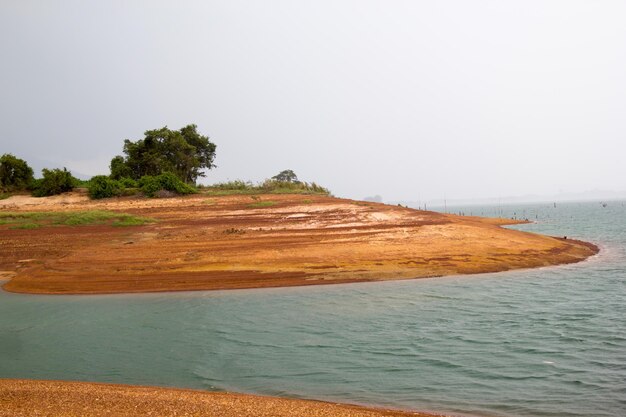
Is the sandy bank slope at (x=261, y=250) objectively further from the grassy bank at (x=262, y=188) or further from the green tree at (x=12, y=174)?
the green tree at (x=12, y=174)

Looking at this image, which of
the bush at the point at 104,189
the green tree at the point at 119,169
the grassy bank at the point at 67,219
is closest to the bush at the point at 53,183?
the bush at the point at 104,189

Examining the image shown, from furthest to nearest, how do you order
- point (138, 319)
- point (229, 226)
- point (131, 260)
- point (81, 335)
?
point (229, 226) → point (131, 260) → point (138, 319) → point (81, 335)

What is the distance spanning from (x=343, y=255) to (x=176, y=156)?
43.2 metres

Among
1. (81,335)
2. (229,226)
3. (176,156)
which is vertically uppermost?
(176,156)

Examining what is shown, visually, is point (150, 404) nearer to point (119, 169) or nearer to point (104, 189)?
point (104, 189)

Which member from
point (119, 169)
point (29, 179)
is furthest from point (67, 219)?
point (119, 169)

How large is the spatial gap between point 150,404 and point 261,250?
18.3 metres

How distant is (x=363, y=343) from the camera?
13570 mm

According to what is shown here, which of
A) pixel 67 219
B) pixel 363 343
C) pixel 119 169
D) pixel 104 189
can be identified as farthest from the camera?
pixel 119 169

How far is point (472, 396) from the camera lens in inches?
381

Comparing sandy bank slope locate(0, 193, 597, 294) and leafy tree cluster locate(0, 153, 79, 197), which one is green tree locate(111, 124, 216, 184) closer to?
leafy tree cluster locate(0, 153, 79, 197)

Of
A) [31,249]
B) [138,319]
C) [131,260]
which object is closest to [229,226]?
[131,260]

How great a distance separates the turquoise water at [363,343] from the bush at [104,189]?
87.7ft

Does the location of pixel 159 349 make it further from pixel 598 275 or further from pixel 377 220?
pixel 377 220
